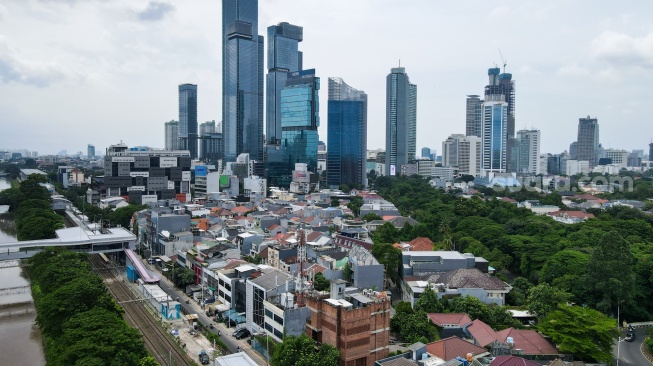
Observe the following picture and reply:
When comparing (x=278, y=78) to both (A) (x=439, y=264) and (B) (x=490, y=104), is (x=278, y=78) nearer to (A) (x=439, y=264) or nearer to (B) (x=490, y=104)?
(B) (x=490, y=104)

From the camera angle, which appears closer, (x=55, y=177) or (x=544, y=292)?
(x=544, y=292)

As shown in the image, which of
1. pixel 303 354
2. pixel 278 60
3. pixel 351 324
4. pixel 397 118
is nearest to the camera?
pixel 303 354

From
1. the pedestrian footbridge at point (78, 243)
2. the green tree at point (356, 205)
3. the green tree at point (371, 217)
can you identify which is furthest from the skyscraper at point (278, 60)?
the pedestrian footbridge at point (78, 243)

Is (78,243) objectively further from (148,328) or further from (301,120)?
(301,120)

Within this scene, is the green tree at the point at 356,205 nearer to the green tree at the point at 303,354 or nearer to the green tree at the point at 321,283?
the green tree at the point at 321,283

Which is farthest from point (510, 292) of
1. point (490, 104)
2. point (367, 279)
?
point (490, 104)

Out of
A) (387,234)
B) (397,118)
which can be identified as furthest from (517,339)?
(397,118)
